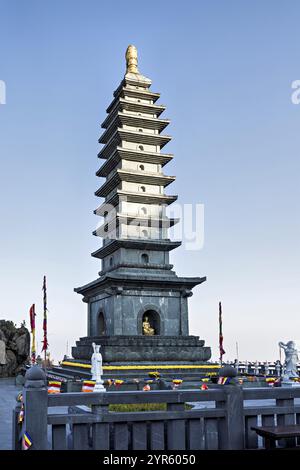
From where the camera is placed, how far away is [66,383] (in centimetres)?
2145

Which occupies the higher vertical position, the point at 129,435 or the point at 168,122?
the point at 168,122

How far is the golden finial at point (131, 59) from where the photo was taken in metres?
37.1

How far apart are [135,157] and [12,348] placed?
60.7 feet

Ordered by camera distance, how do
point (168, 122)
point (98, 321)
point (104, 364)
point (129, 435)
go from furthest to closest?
point (168, 122) → point (98, 321) → point (104, 364) → point (129, 435)

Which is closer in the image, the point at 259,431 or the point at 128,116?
the point at 259,431

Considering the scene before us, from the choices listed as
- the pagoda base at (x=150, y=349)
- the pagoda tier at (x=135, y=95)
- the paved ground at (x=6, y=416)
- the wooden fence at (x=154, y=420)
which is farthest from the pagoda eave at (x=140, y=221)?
the wooden fence at (x=154, y=420)

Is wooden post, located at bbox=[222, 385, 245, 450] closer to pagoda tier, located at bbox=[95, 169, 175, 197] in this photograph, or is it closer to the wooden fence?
the wooden fence

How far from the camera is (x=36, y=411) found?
270 inches

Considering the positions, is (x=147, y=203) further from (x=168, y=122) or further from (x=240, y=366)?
(x=240, y=366)

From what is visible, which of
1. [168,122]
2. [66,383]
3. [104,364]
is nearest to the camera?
[66,383]

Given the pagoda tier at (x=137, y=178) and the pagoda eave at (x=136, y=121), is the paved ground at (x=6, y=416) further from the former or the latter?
the pagoda eave at (x=136, y=121)

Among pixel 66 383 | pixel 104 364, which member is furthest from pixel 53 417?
pixel 104 364

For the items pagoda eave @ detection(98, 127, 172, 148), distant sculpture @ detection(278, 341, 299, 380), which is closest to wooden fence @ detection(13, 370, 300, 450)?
distant sculpture @ detection(278, 341, 299, 380)
